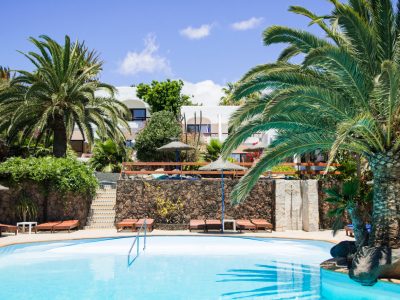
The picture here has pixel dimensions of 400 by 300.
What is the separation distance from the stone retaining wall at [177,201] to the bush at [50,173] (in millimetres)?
2002

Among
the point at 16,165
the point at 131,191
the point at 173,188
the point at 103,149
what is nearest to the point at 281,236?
the point at 173,188

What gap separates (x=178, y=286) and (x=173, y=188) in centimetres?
1221

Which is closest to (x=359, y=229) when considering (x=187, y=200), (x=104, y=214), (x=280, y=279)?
(x=280, y=279)

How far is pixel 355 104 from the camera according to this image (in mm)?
10695

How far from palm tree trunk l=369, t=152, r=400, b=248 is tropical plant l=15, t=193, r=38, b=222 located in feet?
54.7

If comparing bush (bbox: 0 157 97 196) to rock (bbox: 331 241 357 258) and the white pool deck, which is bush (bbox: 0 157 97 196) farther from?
rock (bbox: 331 241 357 258)

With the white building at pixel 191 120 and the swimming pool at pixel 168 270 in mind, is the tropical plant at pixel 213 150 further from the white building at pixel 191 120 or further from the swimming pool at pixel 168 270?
the swimming pool at pixel 168 270

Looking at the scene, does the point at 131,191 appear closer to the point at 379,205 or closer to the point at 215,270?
the point at 215,270

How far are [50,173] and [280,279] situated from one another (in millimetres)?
14086

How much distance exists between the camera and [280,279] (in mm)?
12188

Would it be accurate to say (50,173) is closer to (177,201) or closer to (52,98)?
(52,98)

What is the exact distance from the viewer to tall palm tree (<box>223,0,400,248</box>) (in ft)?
32.7

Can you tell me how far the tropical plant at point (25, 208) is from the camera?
2209cm

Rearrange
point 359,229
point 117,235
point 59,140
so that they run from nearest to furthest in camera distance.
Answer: point 359,229 → point 117,235 → point 59,140
